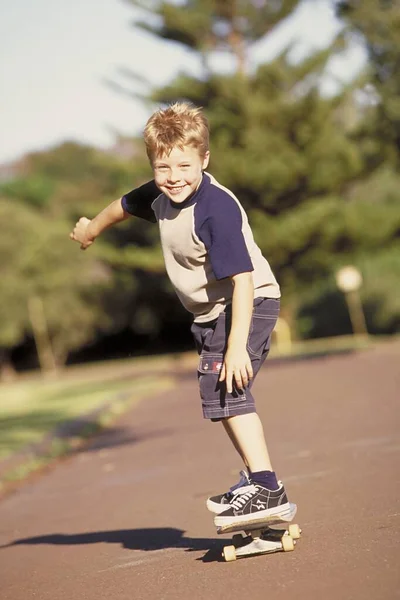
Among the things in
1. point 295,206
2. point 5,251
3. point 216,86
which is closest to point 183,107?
point 216,86

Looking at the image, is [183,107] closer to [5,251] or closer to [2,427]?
[2,427]

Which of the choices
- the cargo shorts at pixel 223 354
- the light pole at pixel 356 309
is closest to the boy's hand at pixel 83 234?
the cargo shorts at pixel 223 354

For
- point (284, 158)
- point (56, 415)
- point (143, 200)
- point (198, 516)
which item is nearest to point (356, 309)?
point (284, 158)

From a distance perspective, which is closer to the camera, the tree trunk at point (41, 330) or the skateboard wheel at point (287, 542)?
the skateboard wheel at point (287, 542)

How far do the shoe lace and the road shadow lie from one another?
37 centimetres

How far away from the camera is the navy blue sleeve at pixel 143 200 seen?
514 centimetres

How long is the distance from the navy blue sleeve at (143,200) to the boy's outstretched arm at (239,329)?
2.55 ft

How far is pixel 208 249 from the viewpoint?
4.59 meters

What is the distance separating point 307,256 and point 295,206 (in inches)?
72.5

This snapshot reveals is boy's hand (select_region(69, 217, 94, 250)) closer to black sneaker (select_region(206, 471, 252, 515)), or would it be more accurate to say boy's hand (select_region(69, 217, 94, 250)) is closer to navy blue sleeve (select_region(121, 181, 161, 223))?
navy blue sleeve (select_region(121, 181, 161, 223))

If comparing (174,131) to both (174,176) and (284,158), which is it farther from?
(284,158)

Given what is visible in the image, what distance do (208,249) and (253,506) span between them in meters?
1.11

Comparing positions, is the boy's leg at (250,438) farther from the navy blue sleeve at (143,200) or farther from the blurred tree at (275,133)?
the blurred tree at (275,133)

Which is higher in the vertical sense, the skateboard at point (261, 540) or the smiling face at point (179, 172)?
the smiling face at point (179, 172)
